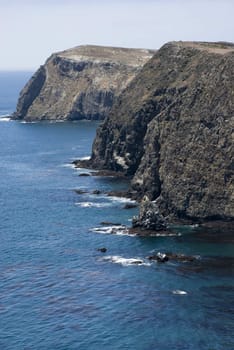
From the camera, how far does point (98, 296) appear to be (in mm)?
115375

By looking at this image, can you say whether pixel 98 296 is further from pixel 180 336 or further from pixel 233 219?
pixel 233 219

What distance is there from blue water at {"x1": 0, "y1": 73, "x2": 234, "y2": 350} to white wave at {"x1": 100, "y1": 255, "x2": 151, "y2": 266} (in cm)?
22

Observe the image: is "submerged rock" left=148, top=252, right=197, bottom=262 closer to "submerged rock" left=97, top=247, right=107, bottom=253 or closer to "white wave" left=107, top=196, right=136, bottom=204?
"submerged rock" left=97, top=247, right=107, bottom=253

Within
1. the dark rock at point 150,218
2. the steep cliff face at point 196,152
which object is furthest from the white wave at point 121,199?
the dark rock at point 150,218

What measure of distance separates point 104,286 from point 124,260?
44.7 feet

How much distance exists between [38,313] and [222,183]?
58921 millimetres

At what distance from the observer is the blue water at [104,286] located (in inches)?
3981

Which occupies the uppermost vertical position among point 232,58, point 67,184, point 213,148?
point 232,58

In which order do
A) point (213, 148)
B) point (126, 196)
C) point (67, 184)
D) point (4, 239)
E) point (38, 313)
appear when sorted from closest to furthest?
point (38, 313) → point (4, 239) → point (213, 148) → point (126, 196) → point (67, 184)

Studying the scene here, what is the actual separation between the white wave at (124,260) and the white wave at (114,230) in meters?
14.3

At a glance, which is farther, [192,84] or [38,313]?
[192,84]

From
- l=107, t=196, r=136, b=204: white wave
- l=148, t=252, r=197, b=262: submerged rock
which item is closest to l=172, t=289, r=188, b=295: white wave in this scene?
l=148, t=252, r=197, b=262: submerged rock

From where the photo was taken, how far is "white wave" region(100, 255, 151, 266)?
13050 centimetres

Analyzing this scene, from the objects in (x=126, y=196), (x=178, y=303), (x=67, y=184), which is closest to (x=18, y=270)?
(x=178, y=303)
